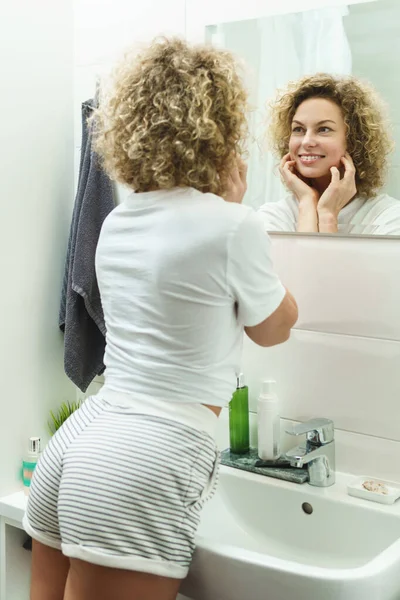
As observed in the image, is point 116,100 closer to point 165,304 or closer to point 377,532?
point 165,304

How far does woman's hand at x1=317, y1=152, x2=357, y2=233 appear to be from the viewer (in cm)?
161

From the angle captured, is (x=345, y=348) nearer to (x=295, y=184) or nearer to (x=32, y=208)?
(x=295, y=184)

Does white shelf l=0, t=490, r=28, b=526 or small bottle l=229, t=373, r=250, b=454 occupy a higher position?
small bottle l=229, t=373, r=250, b=454

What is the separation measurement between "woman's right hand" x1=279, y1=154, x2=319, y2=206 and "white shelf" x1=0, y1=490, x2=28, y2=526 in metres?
0.99

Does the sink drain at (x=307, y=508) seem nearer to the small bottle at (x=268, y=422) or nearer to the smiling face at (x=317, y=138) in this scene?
the small bottle at (x=268, y=422)

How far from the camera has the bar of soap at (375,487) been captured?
5.13ft

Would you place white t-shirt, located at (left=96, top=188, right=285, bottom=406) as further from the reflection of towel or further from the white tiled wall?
the reflection of towel

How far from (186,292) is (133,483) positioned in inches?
12.2

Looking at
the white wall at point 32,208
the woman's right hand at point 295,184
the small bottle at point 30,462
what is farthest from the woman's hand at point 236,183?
the small bottle at point 30,462

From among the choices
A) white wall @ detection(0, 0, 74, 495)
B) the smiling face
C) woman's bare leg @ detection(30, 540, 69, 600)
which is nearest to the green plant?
white wall @ detection(0, 0, 74, 495)

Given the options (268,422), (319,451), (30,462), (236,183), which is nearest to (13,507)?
(30,462)

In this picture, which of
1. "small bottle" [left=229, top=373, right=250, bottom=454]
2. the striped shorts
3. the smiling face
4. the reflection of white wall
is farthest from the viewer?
"small bottle" [left=229, top=373, right=250, bottom=454]

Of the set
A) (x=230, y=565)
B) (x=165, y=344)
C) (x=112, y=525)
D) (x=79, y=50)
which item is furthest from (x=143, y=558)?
(x=79, y=50)

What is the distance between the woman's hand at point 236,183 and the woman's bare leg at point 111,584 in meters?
0.67
